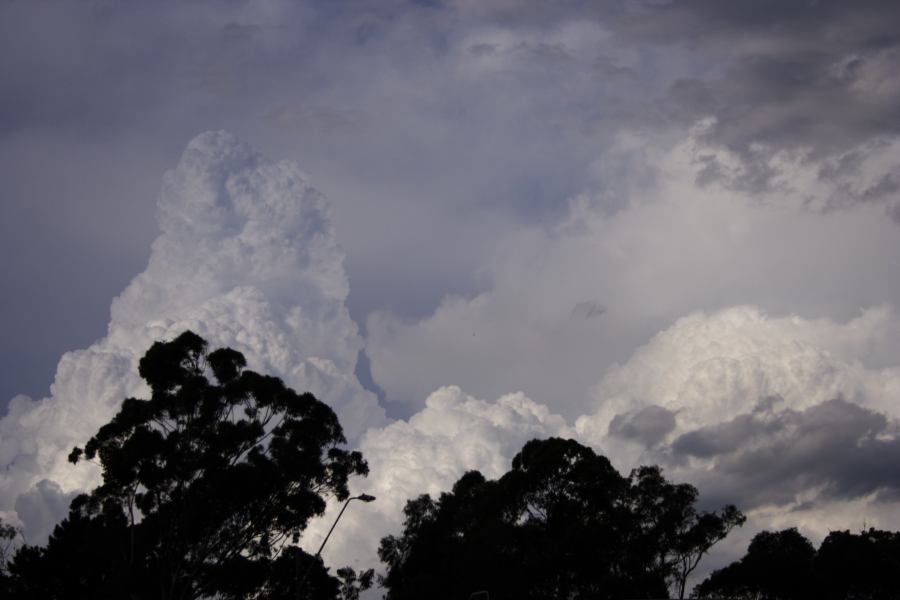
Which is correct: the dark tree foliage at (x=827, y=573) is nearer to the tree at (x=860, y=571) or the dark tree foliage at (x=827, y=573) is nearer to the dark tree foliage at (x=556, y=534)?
the tree at (x=860, y=571)

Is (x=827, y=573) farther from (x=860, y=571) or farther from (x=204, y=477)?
(x=204, y=477)

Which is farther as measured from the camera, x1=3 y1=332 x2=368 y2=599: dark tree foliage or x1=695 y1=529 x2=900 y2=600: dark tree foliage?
x1=695 y1=529 x2=900 y2=600: dark tree foliage

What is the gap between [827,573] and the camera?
77938 millimetres

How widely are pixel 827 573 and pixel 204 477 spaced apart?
5301 cm

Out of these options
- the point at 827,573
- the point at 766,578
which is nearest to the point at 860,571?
the point at 827,573

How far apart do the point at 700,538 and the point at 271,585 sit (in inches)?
1256

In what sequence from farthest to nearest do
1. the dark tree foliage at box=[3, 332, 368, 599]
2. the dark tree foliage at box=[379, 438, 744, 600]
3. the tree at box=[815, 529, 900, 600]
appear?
the tree at box=[815, 529, 900, 600]
the dark tree foliage at box=[379, 438, 744, 600]
the dark tree foliage at box=[3, 332, 368, 599]

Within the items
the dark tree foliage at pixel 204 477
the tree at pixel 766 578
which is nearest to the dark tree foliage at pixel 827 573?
the tree at pixel 766 578

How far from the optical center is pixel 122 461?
50.1 meters

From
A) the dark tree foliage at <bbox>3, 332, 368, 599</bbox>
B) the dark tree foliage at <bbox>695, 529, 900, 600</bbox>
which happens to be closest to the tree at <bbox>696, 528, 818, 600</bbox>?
the dark tree foliage at <bbox>695, 529, 900, 600</bbox>

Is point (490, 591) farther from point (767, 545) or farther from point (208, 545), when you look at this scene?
point (767, 545)

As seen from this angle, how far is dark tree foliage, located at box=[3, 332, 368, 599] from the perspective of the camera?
1986 inches

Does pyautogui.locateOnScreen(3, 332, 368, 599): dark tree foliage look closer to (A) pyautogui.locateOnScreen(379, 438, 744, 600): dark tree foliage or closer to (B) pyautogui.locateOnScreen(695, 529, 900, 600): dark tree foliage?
(A) pyautogui.locateOnScreen(379, 438, 744, 600): dark tree foliage

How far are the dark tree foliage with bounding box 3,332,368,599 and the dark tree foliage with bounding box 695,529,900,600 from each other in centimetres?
4190
